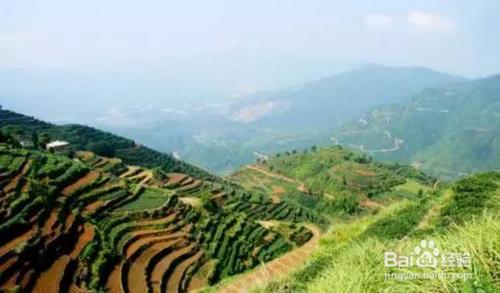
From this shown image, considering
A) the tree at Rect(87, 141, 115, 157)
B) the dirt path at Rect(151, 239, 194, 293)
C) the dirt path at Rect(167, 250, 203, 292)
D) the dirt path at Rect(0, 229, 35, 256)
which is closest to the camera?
the dirt path at Rect(0, 229, 35, 256)

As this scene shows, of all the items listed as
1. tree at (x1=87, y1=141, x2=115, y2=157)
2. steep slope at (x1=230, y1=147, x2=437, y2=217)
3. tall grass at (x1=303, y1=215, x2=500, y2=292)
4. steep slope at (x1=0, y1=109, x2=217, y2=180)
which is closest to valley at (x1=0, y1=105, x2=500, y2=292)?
tall grass at (x1=303, y1=215, x2=500, y2=292)

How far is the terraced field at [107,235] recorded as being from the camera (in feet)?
92.5

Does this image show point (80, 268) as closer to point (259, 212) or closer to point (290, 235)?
point (290, 235)

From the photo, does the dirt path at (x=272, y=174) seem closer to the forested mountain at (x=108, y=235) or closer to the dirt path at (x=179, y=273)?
the forested mountain at (x=108, y=235)

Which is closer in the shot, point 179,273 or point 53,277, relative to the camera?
point 53,277

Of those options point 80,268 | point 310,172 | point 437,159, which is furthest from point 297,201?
point 437,159

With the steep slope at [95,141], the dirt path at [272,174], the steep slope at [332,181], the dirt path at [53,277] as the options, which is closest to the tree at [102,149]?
the steep slope at [95,141]

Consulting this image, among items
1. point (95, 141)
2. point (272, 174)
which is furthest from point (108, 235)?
point (272, 174)

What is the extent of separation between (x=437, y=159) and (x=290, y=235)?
158806 millimetres

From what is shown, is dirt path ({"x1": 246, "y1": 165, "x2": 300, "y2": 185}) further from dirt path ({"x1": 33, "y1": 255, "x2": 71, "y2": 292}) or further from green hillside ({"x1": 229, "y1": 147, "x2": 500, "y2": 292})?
green hillside ({"x1": 229, "y1": 147, "x2": 500, "y2": 292})

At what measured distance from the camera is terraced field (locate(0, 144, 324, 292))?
2819cm

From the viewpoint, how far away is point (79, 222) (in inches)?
1359

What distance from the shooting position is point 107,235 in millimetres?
34469

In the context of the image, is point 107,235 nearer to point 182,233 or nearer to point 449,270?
point 182,233
